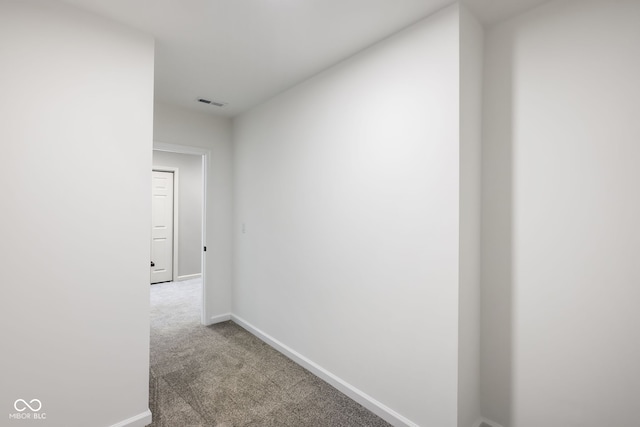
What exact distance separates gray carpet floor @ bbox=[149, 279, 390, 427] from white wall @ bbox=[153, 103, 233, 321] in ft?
1.53

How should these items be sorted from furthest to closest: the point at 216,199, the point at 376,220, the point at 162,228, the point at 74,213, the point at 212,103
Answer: the point at 162,228 → the point at 216,199 → the point at 212,103 → the point at 376,220 → the point at 74,213

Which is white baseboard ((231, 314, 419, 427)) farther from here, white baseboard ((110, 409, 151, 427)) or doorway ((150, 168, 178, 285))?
doorway ((150, 168, 178, 285))

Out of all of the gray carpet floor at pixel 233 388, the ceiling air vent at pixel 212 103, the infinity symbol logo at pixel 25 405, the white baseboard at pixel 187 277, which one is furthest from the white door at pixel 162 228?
the infinity symbol logo at pixel 25 405

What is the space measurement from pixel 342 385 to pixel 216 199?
2.55 meters

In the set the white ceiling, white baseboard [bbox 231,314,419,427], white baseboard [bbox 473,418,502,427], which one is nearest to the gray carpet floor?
white baseboard [bbox 231,314,419,427]

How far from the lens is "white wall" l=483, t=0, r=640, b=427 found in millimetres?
1454

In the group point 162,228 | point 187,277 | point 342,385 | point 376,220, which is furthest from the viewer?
point 187,277

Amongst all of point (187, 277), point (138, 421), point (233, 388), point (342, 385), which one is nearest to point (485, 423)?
point (342, 385)

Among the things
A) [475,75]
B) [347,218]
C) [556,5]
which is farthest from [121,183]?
[556,5]

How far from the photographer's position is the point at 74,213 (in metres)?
1.74

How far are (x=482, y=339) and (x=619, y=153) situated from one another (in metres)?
1.29

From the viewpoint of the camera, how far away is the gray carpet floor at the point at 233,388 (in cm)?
202

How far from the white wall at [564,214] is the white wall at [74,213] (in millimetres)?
2310

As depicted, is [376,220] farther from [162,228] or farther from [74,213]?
[162,228]
